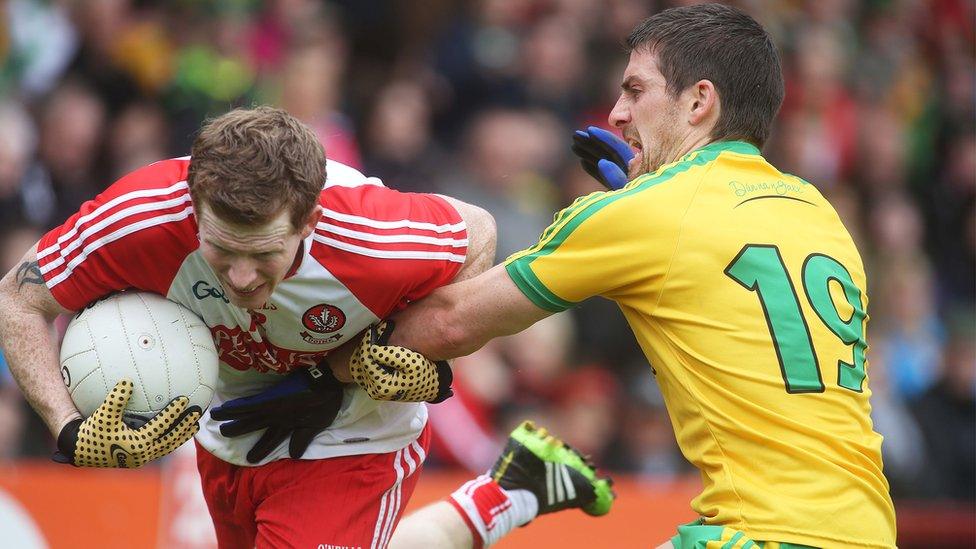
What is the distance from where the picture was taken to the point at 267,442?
14.7 feet

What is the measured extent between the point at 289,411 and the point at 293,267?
59 cm

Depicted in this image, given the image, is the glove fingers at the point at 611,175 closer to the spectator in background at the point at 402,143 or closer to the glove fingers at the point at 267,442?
the glove fingers at the point at 267,442

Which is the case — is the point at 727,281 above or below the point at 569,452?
above

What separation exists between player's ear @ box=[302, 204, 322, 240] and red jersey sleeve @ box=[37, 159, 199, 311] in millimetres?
344

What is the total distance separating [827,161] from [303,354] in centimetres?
751

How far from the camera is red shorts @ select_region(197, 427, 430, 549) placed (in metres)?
4.45

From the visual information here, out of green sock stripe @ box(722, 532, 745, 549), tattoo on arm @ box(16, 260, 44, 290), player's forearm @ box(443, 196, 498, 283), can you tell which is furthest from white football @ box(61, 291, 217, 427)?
green sock stripe @ box(722, 532, 745, 549)

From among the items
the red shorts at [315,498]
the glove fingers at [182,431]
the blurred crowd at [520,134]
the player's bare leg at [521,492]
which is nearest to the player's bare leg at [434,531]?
the player's bare leg at [521,492]

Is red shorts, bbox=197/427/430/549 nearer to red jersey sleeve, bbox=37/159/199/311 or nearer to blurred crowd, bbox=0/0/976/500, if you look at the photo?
red jersey sleeve, bbox=37/159/199/311

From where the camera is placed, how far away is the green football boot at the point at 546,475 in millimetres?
5387

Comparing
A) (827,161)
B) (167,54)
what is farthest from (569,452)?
(827,161)

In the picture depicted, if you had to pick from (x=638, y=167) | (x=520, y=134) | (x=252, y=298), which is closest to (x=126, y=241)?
(x=252, y=298)

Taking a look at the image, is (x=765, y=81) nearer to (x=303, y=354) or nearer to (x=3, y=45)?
(x=303, y=354)

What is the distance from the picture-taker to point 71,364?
4.05 metres
